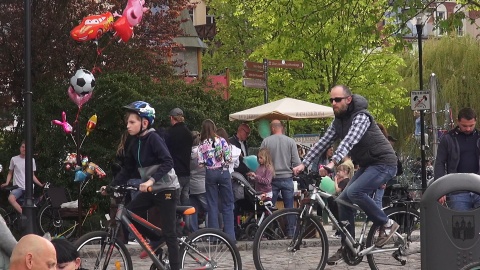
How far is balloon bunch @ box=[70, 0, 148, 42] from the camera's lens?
755 inches

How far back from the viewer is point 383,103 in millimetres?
46406

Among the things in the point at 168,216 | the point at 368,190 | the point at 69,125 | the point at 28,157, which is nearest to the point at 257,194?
the point at 69,125

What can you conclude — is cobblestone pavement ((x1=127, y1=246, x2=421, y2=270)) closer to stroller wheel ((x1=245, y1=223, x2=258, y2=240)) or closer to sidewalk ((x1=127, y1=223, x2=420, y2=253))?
sidewalk ((x1=127, y1=223, x2=420, y2=253))

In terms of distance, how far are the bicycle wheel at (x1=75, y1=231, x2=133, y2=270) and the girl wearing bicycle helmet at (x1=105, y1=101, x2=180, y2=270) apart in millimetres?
324

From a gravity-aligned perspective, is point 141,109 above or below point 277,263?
above

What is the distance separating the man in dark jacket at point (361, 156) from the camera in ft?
38.7

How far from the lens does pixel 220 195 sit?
57.4ft

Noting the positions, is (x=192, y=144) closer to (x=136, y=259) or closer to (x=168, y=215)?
(x=136, y=259)

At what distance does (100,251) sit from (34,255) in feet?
18.7

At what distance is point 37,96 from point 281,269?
11000mm

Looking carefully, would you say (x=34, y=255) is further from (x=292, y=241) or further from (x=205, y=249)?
(x=292, y=241)

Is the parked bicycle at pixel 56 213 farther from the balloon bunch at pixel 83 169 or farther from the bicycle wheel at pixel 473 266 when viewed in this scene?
the bicycle wheel at pixel 473 266

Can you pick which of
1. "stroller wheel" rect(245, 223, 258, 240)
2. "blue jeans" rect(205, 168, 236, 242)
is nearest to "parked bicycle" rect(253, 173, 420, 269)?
"blue jeans" rect(205, 168, 236, 242)

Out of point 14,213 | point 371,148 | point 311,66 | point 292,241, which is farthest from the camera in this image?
point 311,66
